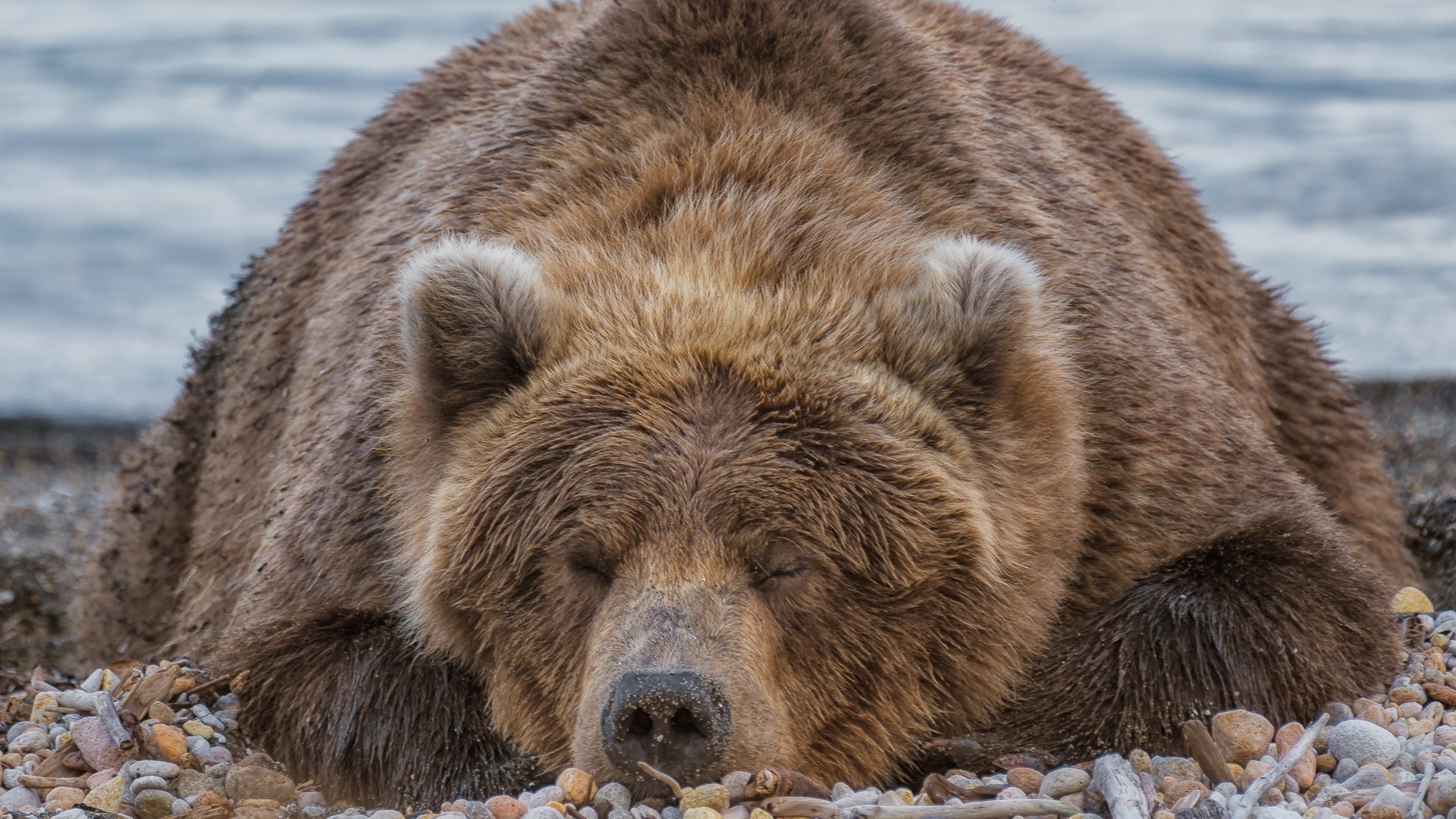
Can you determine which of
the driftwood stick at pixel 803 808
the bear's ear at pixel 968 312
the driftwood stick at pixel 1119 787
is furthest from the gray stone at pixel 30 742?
the driftwood stick at pixel 1119 787

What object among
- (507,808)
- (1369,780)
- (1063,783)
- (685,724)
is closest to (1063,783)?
(1063,783)

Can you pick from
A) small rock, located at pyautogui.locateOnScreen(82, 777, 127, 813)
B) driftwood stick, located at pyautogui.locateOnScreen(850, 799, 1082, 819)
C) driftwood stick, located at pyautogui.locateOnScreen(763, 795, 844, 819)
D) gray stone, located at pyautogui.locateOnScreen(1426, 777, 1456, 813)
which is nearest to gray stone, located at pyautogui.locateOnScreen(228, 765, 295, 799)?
small rock, located at pyautogui.locateOnScreen(82, 777, 127, 813)

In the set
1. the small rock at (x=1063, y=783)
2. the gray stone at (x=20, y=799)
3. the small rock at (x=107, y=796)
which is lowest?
the gray stone at (x=20, y=799)

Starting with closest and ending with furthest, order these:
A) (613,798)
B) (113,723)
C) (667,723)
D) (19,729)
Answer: (667,723)
(613,798)
(113,723)
(19,729)

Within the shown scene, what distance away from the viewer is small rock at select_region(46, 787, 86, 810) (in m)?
4.57

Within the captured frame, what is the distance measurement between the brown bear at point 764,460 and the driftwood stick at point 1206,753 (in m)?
0.22

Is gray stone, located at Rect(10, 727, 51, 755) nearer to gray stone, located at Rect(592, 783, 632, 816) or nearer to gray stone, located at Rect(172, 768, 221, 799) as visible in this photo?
gray stone, located at Rect(172, 768, 221, 799)

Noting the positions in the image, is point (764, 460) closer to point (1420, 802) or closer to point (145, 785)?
point (1420, 802)

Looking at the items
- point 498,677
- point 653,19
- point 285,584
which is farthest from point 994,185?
point 285,584

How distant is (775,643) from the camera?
445 centimetres

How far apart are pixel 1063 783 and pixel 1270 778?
512 mm

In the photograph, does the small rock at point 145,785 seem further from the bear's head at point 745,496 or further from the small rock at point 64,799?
the bear's head at point 745,496

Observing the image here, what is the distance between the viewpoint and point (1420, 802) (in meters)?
3.91

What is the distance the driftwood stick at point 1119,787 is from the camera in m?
4.02
